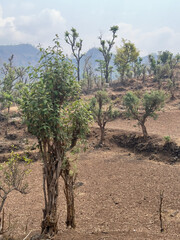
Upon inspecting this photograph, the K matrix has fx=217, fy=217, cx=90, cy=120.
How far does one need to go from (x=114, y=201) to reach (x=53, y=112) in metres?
9.30

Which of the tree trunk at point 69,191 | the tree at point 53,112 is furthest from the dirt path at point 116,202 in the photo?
the tree at point 53,112

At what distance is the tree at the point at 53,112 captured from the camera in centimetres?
789

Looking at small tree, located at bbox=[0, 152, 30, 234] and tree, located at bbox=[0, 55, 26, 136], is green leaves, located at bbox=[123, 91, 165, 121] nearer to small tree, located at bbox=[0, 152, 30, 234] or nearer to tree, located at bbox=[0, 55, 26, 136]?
tree, located at bbox=[0, 55, 26, 136]

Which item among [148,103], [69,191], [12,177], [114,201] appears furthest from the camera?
[148,103]

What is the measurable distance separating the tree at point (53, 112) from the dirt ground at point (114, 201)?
258 centimetres

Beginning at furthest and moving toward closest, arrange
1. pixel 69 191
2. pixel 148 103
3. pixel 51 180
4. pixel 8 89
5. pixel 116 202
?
pixel 8 89, pixel 148 103, pixel 116 202, pixel 69 191, pixel 51 180

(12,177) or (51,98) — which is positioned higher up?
(51,98)

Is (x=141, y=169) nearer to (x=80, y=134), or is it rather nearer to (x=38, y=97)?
(x=80, y=134)

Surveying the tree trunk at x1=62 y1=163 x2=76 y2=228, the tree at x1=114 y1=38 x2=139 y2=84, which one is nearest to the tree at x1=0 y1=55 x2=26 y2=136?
the tree trunk at x1=62 y1=163 x2=76 y2=228

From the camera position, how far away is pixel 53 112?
26.5 ft

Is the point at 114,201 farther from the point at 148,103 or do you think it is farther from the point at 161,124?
the point at 161,124

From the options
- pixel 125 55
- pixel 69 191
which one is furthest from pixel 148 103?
pixel 125 55

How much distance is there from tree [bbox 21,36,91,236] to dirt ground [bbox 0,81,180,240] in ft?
8.45

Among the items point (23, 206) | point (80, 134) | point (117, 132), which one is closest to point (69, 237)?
point (80, 134)
